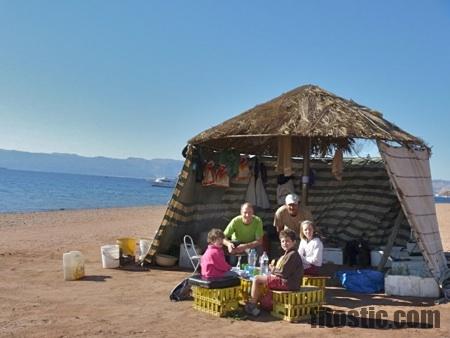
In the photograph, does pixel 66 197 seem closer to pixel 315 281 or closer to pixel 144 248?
pixel 144 248

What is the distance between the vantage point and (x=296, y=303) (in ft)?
17.0

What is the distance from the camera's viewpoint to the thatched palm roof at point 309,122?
281 inches

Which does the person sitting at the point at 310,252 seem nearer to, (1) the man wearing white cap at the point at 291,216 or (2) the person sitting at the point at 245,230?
(2) the person sitting at the point at 245,230

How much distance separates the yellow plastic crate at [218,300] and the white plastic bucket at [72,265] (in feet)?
8.46

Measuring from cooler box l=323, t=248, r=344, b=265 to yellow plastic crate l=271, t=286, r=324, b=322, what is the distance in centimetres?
366

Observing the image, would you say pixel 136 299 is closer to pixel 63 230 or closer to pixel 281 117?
pixel 281 117

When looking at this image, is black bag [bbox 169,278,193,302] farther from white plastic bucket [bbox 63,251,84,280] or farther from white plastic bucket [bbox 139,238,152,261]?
white plastic bucket [bbox 139,238,152,261]

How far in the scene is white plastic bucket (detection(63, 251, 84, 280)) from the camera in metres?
7.17

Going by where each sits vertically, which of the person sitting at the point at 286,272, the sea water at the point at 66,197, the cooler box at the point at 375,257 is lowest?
the sea water at the point at 66,197

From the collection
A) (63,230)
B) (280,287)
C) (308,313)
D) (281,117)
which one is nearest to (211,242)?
(280,287)

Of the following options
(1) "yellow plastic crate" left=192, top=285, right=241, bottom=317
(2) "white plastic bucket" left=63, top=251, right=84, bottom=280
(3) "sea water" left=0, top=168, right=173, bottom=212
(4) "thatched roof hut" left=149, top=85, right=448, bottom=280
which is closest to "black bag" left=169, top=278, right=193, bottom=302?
(1) "yellow plastic crate" left=192, top=285, right=241, bottom=317

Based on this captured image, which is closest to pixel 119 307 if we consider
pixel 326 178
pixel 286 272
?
pixel 286 272

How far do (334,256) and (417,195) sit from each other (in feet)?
7.41

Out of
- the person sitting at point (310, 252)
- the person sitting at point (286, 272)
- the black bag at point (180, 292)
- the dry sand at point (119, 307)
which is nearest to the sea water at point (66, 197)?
the dry sand at point (119, 307)
